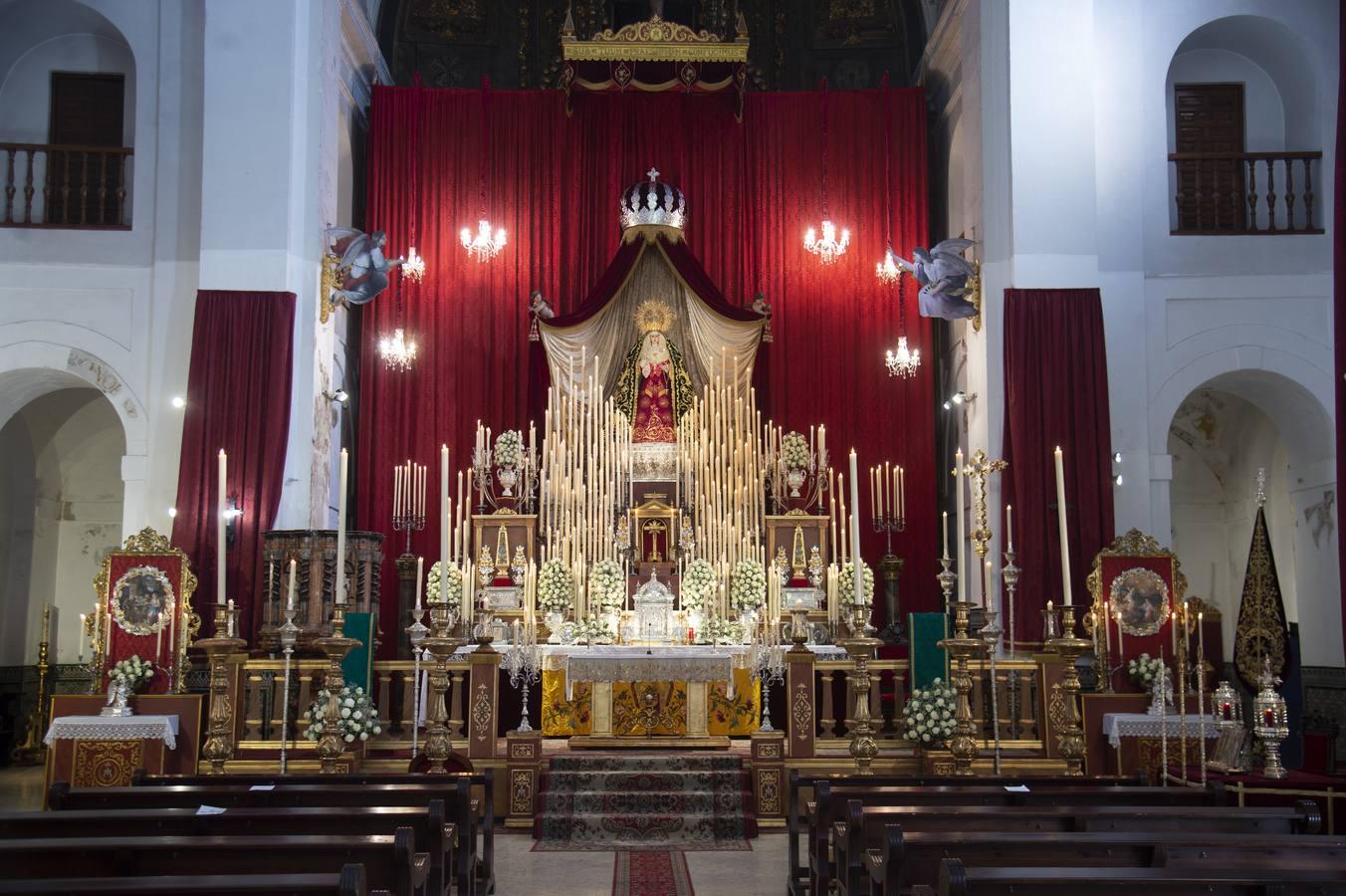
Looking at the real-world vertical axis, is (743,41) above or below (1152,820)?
above

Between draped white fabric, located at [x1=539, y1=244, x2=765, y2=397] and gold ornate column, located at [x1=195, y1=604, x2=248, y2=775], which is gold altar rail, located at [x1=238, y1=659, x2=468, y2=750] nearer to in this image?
gold ornate column, located at [x1=195, y1=604, x2=248, y2=775]

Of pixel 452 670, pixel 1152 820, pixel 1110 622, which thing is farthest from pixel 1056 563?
pixel 1152 820

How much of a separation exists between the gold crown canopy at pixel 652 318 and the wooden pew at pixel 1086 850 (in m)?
11.3

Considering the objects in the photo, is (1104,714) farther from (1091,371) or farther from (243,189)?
(243,189)

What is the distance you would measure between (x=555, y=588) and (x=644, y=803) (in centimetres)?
416

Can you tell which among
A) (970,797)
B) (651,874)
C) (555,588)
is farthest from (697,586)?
(970,797)

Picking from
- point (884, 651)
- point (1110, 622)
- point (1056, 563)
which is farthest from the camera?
point (884, 651)

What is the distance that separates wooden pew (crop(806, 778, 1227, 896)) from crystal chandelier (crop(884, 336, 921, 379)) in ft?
29.1

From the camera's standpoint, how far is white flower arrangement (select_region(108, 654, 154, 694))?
1148 cm

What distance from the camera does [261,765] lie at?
1034cm

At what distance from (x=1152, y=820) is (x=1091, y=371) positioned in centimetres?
806

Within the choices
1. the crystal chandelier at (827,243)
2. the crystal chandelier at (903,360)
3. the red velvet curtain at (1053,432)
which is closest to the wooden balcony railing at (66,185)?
the crystal chandelier at (827,243)

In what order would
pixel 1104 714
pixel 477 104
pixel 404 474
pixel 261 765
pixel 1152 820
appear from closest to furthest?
pixel 1152 820 → pixel 261 765 → pixel 1104 714 → pixel 404 474 → pixel 477 104

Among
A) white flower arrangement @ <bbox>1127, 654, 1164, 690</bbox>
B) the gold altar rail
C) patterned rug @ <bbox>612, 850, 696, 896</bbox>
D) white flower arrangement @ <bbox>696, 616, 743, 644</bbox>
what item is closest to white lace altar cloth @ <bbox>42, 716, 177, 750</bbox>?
the gold altar rail
